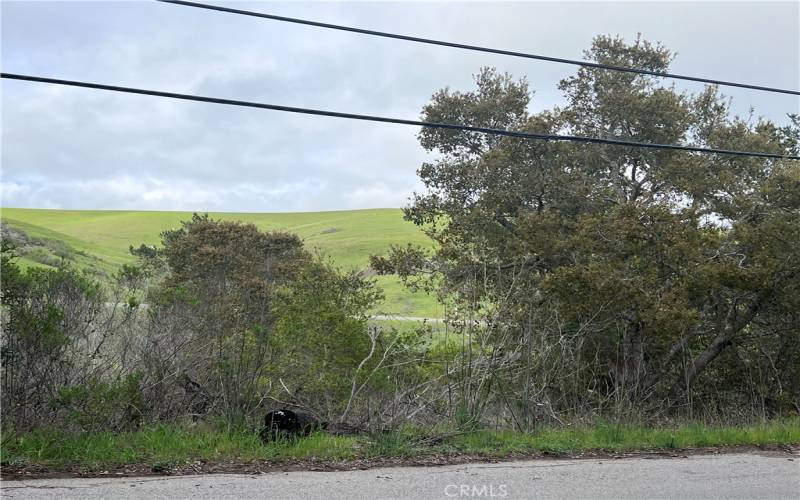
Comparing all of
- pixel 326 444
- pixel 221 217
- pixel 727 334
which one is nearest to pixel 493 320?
pixel 326 444

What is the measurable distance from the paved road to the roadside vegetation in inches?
22.5

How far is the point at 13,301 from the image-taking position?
7.03 meters

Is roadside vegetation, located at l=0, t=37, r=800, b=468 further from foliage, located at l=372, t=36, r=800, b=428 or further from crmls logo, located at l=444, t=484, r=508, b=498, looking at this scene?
crmls logo, located at l=444, t=484, r=508, b=498

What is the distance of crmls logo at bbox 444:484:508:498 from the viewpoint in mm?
5449

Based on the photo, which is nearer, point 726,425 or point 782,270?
point 726,425

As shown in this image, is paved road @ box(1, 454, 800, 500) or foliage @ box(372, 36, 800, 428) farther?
foliage @ box(372, 36, 800, 428)

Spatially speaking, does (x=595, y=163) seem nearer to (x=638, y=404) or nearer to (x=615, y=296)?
(x=615, y=296)

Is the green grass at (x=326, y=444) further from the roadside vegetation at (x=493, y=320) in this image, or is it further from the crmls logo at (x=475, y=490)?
the crmls logo at (x=475, y=490)

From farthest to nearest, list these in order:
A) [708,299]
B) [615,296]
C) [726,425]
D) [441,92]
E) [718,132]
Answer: [441,92], [718,132], [708,299], [615,296], [726,425]

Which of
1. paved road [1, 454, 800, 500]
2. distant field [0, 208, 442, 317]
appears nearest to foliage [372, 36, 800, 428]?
paved road [1, 454, 800, 500]

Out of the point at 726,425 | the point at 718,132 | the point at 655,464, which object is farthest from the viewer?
the point at 718,132

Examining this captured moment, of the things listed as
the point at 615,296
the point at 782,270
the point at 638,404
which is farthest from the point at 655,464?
the point at 782,270

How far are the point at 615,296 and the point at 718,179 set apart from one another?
7.02 meters

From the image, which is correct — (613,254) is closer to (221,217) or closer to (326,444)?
(326,444)
